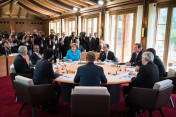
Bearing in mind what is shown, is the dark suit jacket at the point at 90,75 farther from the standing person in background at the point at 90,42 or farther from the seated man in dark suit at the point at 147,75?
the standing person in background at the point at 90,42

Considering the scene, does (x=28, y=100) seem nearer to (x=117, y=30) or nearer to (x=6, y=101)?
(x=6, y=101)

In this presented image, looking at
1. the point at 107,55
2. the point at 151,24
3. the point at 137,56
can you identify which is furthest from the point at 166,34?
the point at 107,55

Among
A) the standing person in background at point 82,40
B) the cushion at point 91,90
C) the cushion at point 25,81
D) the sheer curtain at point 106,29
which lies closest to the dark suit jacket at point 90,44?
the standing person in background at point 82,40

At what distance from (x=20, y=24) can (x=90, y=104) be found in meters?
16.1

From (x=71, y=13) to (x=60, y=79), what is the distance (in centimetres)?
927

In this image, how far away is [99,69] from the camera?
2.72m

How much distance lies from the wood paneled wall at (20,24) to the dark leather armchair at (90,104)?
A: 1562 cm

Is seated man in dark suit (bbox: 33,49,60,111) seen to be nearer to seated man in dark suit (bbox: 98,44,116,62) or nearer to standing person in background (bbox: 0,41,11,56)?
seated man in dark suit (bbox: 98,44,116,62)

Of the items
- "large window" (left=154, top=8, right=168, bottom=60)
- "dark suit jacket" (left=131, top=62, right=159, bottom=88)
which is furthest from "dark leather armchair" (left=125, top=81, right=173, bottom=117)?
"large window" (left=154, top=8, right=168, bottom=60)

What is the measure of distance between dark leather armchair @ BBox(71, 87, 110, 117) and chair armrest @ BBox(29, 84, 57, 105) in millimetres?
796

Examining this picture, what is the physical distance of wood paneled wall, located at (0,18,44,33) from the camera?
1541cm

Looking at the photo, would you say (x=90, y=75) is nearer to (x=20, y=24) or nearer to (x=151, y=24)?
(x=151, y=24)

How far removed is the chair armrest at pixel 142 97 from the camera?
8.81ft

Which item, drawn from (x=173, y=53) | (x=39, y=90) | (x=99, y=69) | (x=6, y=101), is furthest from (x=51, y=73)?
(x=173, y=53)
